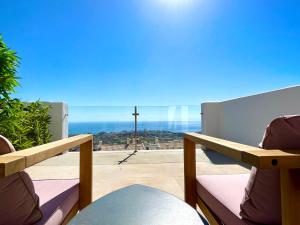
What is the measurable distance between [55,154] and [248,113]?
4801 mm

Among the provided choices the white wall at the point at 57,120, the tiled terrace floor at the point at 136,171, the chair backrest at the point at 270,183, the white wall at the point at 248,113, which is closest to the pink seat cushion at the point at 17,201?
the chair backrest at the point at 270,183

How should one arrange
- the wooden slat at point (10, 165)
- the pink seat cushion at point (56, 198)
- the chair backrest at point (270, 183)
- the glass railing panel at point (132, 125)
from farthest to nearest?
the glass railing panel at point (132, 125), the pink seat cushion at point (56, 198), the chair backrest at point (270, 183), the wooden slat at point (10, 165)

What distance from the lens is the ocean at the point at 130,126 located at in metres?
6.32

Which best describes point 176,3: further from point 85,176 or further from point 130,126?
point 85,176

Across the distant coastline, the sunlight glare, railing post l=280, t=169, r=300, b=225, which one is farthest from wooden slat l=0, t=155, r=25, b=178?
the distant coastline

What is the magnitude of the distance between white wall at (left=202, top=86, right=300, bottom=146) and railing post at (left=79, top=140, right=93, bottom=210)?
3.23 m

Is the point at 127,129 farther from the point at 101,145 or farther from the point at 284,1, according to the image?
the point at 284,1

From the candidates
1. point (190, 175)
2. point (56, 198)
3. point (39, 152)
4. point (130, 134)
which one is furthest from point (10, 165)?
point (130, 134)

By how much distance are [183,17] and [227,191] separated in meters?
4.80

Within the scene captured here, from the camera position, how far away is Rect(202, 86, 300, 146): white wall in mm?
3730

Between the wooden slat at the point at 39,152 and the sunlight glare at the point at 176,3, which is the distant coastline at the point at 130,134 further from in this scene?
the wooden slat at the point at 39,152

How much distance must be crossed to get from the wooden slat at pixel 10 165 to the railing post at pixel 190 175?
137 centimetres

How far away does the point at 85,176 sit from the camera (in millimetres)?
1753

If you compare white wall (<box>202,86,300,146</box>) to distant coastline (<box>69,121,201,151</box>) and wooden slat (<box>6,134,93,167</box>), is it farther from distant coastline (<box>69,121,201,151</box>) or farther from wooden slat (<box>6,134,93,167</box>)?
wooden slat (<box>6,134,93,167</box>)
